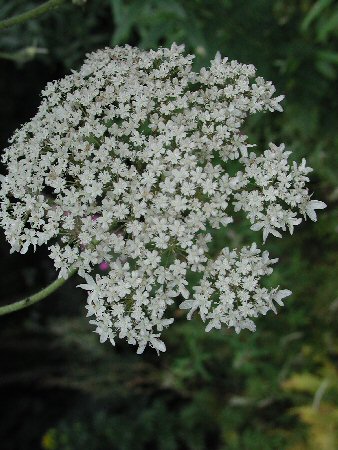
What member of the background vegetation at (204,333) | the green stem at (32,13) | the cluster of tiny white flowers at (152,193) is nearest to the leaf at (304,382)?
the background vegetation at (204,333)

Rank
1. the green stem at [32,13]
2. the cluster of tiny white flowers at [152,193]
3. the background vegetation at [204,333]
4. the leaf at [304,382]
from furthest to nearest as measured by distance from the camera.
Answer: the leaf at [304,382] → the background vegetation at [204,333] → the green stem at [32,13] → the cluster of tiny white flowers at [152,193]

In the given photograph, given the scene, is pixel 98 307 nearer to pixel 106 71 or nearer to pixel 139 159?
pixel 139 159

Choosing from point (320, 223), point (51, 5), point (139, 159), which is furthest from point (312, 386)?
point (51, 5)

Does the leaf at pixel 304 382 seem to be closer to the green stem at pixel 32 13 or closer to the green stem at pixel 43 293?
the green stem at pixel 43 293

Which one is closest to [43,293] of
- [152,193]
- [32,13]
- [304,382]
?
[152,193]

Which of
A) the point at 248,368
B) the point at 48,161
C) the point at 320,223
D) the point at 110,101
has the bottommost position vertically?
the point at 248,368

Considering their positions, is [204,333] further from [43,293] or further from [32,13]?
[32,13]

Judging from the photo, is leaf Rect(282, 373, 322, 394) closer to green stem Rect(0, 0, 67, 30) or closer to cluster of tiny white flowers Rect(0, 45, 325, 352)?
cluster of tiny white flowers Rect(0, 45, 325, 352)
